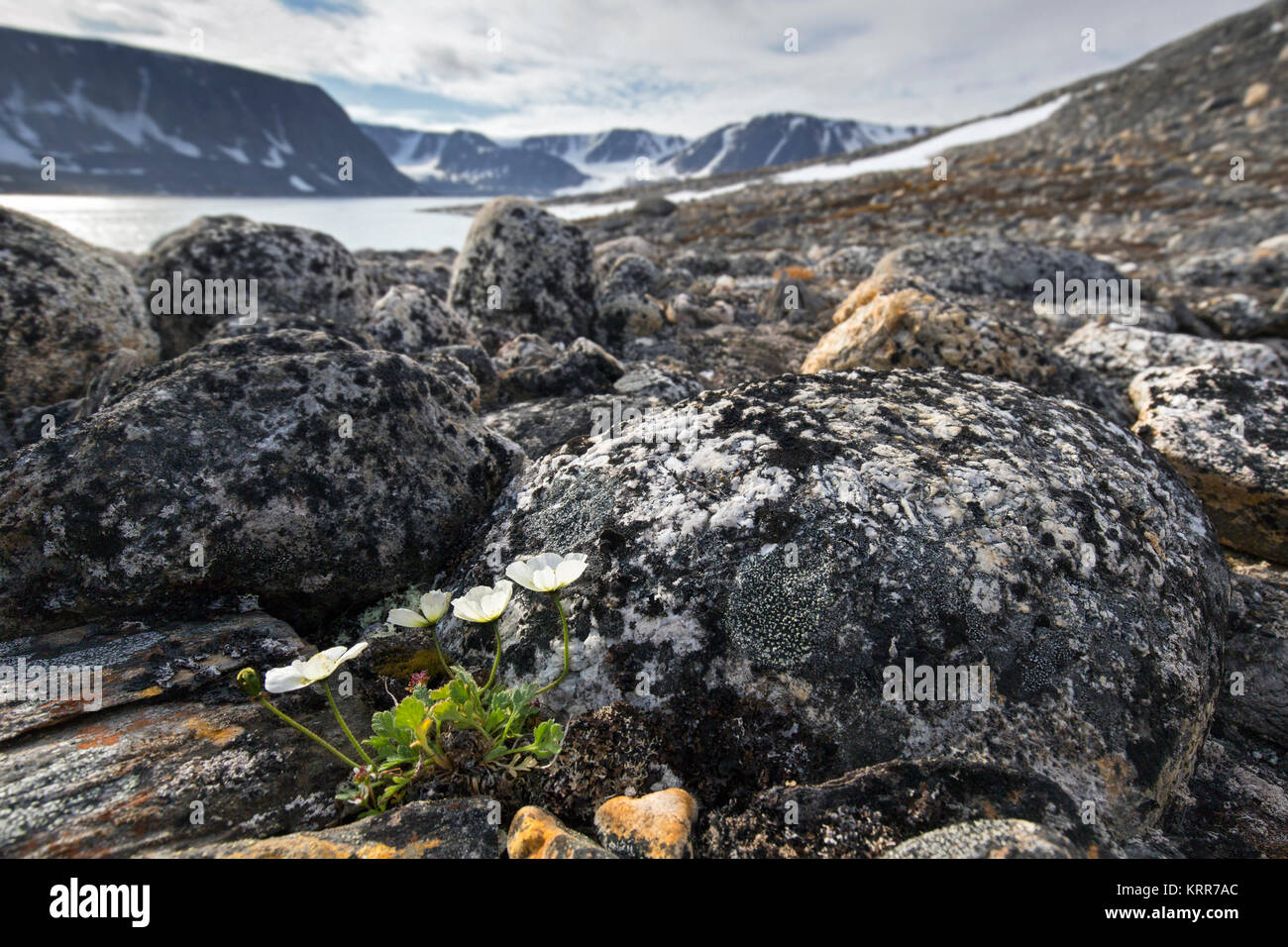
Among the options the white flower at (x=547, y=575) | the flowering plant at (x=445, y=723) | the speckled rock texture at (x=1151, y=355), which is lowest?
the flowering plant at (x=445, y=723)

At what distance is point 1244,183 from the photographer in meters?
26.7

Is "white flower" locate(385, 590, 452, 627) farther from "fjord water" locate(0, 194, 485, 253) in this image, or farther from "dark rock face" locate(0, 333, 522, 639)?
"fjord water" locate(0, 194, 485, 253)

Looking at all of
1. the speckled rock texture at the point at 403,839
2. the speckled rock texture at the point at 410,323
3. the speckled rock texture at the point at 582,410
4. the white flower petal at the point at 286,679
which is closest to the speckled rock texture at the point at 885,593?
the speckled rock texture at the point at 403,839

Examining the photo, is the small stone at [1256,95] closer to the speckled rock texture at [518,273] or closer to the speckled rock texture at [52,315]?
the speckled rock texture at [518,273]

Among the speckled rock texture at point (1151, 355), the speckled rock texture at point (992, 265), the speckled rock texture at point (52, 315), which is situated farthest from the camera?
the speckled rock texture at point (992, 265)

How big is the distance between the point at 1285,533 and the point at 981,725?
371 cm

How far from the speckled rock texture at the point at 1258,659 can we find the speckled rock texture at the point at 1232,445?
21.8 inches

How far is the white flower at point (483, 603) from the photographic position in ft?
7.16

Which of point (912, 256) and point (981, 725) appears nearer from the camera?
point (981, 725)

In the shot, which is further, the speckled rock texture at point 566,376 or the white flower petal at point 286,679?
the speckled rock texture at point 566,376

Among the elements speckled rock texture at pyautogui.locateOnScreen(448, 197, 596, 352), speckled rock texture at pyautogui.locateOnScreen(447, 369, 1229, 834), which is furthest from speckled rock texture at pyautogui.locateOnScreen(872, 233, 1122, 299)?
speckled rock texture at pyautogui.locateOnScreen(447, 369, 1229, 834)
